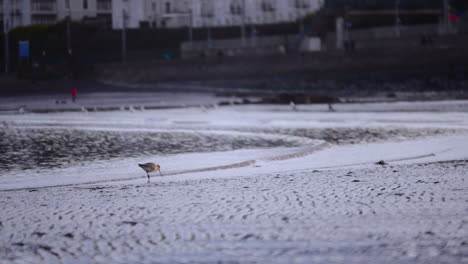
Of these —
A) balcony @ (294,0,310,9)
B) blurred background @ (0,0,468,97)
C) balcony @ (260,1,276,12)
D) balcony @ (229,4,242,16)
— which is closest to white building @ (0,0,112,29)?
blurred background @ (0,0,468,97)

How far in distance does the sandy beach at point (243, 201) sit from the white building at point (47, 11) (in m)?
48.1

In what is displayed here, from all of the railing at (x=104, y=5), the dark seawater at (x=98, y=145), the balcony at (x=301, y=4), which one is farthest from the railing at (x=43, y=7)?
the dark seawater at (x=98, y=145)

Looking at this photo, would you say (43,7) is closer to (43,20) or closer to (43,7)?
(43,7)

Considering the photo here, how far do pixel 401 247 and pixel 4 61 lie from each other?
62.2 meters

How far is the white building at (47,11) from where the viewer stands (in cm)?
6093

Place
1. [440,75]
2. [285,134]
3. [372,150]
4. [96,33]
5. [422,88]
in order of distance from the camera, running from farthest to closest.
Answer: [96,33] < [440,75] < [422,88] < [285,134] < [372,150]

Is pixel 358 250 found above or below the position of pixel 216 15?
below

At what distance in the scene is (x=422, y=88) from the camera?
41844 mm

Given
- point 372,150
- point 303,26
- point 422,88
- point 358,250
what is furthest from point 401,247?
point 303,26

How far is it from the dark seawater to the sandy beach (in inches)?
2.4

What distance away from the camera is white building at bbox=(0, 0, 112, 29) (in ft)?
200

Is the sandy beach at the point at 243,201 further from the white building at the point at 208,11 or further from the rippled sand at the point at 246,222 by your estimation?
the white building at the point at 208,11

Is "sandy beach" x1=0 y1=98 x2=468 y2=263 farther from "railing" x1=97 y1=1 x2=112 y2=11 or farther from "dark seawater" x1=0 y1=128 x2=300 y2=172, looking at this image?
"railing" x1=97 y1=1 x2=112 y2=11

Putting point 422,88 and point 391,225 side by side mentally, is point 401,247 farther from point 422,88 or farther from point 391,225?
point 422,88
